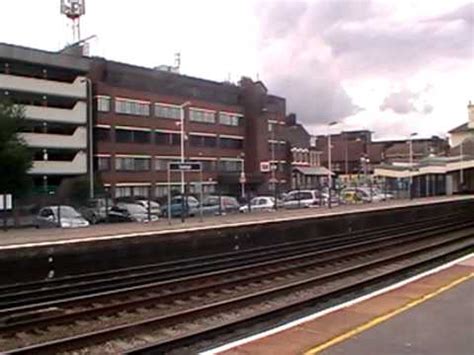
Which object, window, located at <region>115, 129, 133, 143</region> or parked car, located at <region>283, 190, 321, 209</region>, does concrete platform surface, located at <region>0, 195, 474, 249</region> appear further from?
window, located at <region>115, 129, 133, 143</region>

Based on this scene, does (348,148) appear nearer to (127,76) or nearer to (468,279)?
(127,76)

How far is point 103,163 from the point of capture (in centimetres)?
7294

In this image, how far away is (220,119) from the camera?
306 feet

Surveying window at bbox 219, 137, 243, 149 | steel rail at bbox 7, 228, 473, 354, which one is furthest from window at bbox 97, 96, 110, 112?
steel rail at bbox 7, 228, 473, 354

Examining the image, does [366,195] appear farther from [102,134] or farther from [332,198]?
[102,134]

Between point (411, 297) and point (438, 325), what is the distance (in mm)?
2927

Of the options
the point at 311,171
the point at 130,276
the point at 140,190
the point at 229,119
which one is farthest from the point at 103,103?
the point at 130,276

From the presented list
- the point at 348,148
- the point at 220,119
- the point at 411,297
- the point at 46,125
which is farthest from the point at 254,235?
the point at 348,148

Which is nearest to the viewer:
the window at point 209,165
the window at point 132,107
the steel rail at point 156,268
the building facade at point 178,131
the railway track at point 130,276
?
the railway track at point 130,276

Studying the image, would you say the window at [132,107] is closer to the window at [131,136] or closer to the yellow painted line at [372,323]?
the window at [131,136]

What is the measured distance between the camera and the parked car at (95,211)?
3681 cm


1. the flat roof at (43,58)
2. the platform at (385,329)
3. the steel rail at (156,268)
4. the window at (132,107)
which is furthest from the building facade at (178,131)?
the platform at (385,329)

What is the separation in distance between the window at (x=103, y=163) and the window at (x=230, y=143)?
22335 millimetres

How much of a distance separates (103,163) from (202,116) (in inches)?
791
